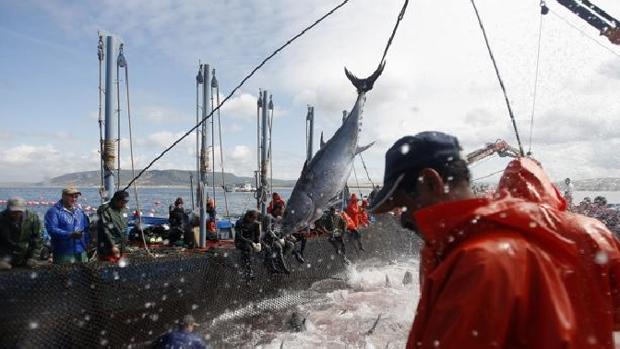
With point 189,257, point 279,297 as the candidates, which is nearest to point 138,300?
point 189,257

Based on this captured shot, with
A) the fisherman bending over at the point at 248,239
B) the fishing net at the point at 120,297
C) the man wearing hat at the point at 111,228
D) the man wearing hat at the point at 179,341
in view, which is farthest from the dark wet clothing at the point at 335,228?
the man wearing hat at the point at 179,341

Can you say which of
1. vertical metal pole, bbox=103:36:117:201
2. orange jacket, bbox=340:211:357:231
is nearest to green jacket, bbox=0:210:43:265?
vertical metal pole, bbox=103:36:117:201

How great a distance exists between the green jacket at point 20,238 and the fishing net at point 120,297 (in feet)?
3.78

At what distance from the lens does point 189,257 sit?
802 centimetres

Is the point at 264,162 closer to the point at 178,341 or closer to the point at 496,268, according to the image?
the point at 178,341

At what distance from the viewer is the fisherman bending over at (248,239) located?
944 cm

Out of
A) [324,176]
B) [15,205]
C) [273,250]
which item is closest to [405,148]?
[324,176]

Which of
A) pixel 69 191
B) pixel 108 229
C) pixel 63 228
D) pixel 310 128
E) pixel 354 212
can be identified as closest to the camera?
pixel 63 228

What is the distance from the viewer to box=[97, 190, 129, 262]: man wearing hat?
779cm

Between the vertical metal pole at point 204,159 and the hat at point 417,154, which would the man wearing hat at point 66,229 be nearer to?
the vertical metal pole at point 204,159

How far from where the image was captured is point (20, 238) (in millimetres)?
6719

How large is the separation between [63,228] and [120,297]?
70.8 inches

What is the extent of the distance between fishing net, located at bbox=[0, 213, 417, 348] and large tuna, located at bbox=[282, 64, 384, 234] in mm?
2170

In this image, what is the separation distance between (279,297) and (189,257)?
3239 millimetres
